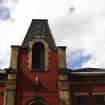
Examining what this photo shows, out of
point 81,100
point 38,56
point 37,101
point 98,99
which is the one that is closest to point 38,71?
point 38,56

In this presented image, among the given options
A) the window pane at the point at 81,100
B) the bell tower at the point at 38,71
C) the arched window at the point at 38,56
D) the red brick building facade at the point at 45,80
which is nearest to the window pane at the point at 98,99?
the red brick building facade at the point at 45,80

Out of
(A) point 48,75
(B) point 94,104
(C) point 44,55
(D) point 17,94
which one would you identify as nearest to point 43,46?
(C) point 44,55

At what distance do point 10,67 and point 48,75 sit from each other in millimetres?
3694

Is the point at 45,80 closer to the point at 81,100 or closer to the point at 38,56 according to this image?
the point at 38,56

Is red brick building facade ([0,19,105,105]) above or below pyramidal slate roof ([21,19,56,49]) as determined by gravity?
below

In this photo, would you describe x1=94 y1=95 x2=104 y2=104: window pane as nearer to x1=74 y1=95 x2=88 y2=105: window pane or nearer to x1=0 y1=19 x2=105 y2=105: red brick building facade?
x1=0 y1=19 x2=105 y2=105: red brick building facade

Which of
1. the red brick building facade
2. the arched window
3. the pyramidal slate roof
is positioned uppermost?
the pyramidal slate roof

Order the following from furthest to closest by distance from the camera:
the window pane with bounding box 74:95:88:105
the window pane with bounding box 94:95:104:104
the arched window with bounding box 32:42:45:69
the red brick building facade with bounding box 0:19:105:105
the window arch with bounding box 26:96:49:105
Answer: the arched window with bounding box 32:42:45:69
the window pane with bounding box 94:95:104:104
the window pane with bounding box 74:95:88:105
the red brick building facade with bounding box 0:19:105:105
the window arch with bounding box 26:96:49:105

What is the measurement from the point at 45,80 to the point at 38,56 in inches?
111

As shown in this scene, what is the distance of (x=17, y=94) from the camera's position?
30531 millimetres

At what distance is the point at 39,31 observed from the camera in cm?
3484

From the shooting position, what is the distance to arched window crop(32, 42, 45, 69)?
105 feet

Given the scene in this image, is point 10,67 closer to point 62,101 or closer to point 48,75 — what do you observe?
point 48,75

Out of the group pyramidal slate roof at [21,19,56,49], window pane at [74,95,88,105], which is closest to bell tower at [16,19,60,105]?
pyramidal slate roof at [21,19,56,49]
